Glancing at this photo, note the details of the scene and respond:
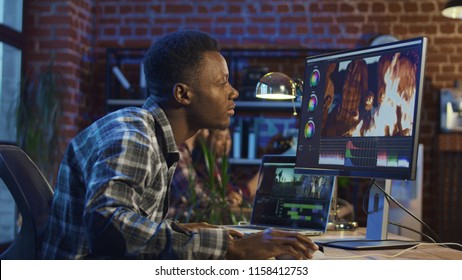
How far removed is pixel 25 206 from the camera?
1.50m

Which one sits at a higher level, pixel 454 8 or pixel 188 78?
pixel 454 8

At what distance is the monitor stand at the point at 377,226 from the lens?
5.55ft

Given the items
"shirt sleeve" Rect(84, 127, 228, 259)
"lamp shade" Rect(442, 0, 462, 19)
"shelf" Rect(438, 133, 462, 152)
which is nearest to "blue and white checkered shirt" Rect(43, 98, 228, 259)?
"shirt sleeve" Rect(84, 127, 228, 259)

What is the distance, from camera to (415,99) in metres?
1.53

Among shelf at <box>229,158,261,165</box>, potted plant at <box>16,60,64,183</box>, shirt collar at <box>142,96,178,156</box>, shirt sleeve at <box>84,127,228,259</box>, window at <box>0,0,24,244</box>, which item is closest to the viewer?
shirt sleeve at <box>84,127,228,259</box>

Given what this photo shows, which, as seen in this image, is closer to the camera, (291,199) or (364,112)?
(364,112)

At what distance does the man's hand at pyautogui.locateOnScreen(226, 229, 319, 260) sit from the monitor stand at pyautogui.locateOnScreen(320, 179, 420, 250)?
1.56 ft

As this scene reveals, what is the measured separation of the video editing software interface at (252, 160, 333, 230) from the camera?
6.44 feet

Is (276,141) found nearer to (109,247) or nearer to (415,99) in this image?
(415,99)

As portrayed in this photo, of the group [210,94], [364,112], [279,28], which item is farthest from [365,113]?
[279,28]

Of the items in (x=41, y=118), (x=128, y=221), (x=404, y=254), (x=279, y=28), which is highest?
(x=279, y=28)

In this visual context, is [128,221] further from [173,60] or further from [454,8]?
[454,8]

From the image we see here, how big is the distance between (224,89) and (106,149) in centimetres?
41

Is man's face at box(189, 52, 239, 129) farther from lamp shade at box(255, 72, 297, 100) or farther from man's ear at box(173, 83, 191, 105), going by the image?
lamp shade at box(255, 72, 297, 100)
